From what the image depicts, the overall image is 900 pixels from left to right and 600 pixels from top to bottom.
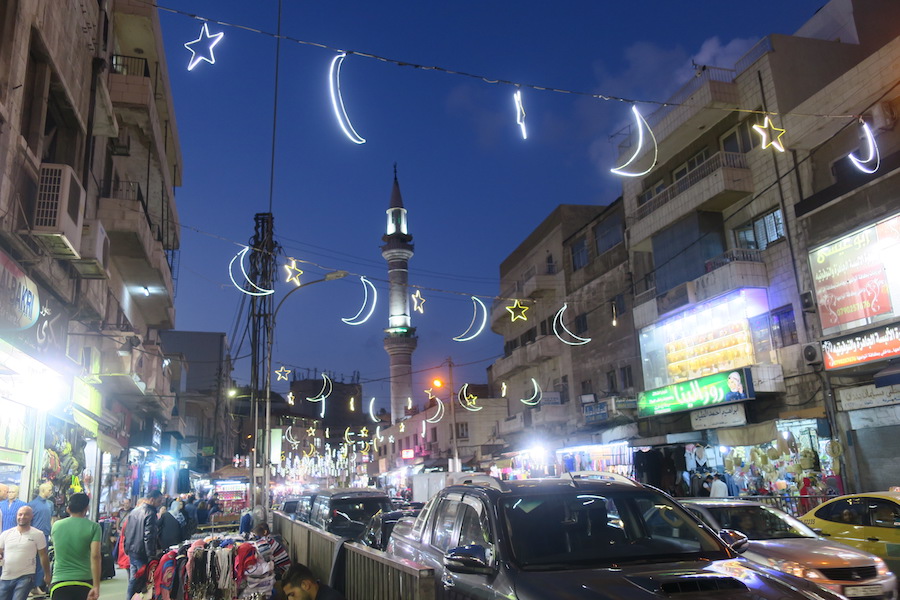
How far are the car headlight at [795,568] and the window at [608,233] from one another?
23475 mm

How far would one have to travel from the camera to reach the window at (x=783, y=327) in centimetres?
2084

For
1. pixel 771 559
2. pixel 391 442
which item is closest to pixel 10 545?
pixel 771 559

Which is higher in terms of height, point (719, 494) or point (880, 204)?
point (880, 204)

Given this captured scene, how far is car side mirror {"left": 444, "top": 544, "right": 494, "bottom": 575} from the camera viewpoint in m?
5.00

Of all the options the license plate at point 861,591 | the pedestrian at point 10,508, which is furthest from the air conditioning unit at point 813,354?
the pedestrian at point 10,508

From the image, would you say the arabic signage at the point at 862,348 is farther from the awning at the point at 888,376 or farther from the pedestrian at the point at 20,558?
the pedestrian at the point at 20,558

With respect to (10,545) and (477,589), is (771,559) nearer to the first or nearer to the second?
(477,589)

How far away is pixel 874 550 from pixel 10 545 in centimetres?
1141

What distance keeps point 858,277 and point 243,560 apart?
15756 millimetres

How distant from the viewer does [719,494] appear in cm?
1789

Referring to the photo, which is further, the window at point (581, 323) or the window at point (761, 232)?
the window at point (581, 323)

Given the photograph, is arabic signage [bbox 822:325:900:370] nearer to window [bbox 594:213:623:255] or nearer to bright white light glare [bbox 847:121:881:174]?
bright white light glare [bbox 847:121:881:174]

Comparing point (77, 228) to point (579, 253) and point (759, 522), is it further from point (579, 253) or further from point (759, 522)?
point (579, 253)

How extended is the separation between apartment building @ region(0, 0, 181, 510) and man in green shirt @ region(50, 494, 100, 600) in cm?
395
